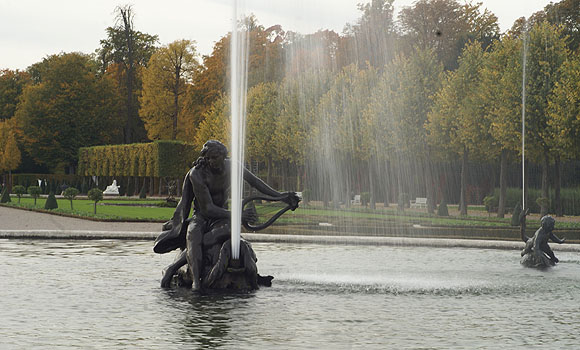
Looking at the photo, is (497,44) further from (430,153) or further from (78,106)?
(78,106)

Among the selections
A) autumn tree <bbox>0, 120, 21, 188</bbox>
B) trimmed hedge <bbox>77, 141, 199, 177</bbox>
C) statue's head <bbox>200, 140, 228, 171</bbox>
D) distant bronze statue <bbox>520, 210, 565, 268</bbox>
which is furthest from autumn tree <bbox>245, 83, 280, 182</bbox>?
statue's head <bbox>200, 140, 228, 171</bbox>

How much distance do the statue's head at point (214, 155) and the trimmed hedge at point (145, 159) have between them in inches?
1788

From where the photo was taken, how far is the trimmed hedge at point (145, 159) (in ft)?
191

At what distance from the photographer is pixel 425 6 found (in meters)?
61.8

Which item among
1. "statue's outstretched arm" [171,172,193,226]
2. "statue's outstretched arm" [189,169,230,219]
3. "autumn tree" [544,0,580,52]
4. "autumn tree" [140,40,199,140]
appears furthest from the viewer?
"autumn tree" [140,40,199,140]

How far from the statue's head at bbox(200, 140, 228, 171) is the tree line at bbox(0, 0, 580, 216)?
5877 millimetres

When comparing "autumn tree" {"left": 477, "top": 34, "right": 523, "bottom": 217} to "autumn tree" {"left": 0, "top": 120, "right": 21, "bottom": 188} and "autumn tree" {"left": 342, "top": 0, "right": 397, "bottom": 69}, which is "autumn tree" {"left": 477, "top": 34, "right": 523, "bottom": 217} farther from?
"autumn tree" {"left": 0, "top": 120, "right": 21, "bottom": 188}

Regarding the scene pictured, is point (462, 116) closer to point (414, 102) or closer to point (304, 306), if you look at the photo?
point (414, 102)

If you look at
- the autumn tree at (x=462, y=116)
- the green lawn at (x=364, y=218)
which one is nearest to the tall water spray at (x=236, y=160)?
the green lawn at (x=364, y=218)

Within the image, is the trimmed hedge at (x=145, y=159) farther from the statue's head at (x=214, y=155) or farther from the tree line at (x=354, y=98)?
the statue's head at (x=214, y=155)

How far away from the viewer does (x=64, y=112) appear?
3066 inches

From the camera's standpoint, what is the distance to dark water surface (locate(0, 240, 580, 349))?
800 centimetres

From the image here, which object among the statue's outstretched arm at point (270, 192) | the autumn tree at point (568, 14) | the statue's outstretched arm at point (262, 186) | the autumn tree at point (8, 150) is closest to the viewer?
the statue's outstretched arm at point (270, 192)

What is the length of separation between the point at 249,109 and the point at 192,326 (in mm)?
47131
